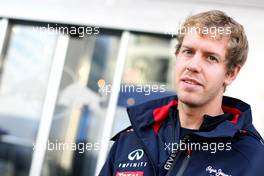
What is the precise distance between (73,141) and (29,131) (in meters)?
0.37

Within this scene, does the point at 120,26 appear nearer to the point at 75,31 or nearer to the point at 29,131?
the point at 75,31

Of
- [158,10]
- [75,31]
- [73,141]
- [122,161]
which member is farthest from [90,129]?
[122,161]

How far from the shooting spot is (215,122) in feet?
5.49

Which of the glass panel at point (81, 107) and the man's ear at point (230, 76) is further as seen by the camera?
the glass panel at point (81, 107)

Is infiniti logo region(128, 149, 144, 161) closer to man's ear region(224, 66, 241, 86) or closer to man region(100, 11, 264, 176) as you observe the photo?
man region(100, 11, 264, 176)

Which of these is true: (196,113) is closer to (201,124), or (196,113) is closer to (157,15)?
(201,124)

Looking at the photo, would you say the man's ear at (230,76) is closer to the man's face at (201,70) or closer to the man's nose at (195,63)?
the man's face at (201,70)

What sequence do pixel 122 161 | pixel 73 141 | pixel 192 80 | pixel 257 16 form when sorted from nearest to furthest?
pixel 192 80, pixel 122 161, pixel 257 16, pixel 73 141

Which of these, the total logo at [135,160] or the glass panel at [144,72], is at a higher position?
the glass panel at [144,72]

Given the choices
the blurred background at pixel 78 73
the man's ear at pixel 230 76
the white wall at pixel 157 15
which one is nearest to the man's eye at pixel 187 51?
the man's ear at pixel 230 76

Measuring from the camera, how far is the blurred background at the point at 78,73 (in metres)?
3.49

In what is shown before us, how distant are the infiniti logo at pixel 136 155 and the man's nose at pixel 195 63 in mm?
350

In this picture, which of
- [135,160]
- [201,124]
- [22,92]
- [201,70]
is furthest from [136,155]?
[22,92]

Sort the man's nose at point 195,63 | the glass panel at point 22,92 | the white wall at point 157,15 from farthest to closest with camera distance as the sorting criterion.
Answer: the glass panel at point 22,92, the white wall at point 157,15, the man's nose at point 195,63
